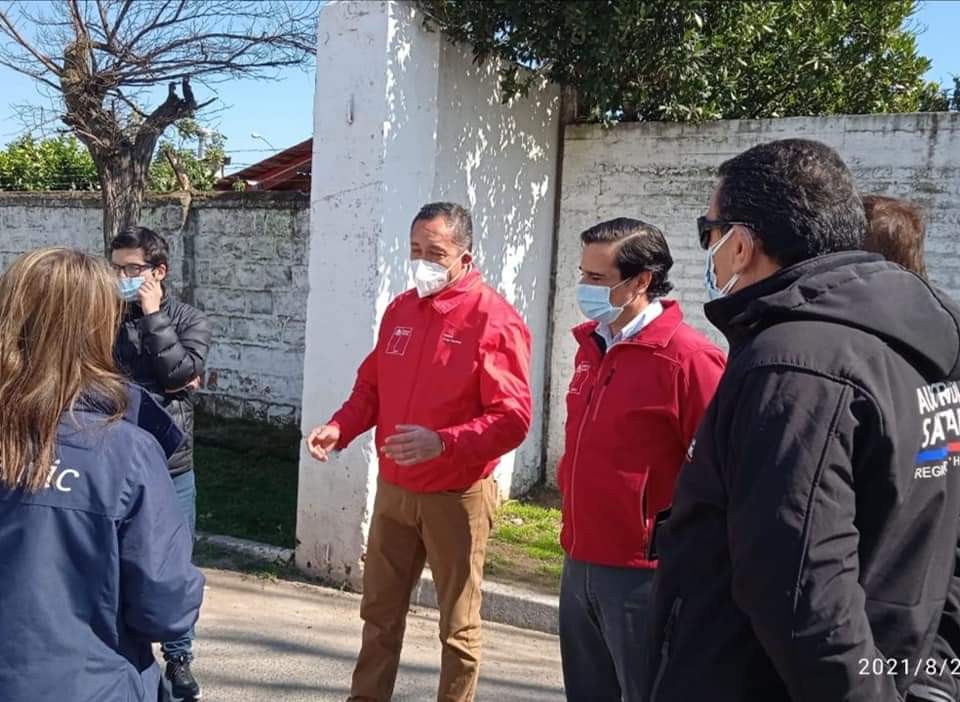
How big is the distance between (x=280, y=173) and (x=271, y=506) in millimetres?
7609

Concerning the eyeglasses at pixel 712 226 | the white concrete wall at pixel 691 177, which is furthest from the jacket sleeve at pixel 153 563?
the white concrete wall at pixel 691 177

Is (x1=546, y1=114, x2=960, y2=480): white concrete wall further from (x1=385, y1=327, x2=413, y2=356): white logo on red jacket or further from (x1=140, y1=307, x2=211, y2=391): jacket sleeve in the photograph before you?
(x1=140, y1=307, x2=211, y2=391): jacket sleeve

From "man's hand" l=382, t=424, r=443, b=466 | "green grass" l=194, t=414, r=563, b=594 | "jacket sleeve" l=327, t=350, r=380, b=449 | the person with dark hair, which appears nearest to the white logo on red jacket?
"jacket sleeve" l=327, t=350, r=380, b=449

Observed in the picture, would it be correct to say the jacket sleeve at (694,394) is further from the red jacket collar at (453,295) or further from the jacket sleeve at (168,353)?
the jacket sleeve at (168,353)

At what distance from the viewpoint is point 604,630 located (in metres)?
2.64

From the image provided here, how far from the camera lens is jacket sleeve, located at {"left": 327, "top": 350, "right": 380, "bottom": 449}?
351 cm

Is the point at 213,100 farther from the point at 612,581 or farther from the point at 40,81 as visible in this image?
the point at 612,581

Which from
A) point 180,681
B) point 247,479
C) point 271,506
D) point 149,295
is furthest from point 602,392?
point 247,479

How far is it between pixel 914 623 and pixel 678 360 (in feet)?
3.83

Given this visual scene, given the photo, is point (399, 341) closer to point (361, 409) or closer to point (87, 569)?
point (361, 409)

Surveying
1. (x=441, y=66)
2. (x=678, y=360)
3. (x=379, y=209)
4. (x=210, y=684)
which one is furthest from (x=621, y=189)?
(x=210, y=684)

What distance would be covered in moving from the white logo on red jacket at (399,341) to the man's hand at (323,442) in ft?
1.26

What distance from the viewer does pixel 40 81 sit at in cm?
609
